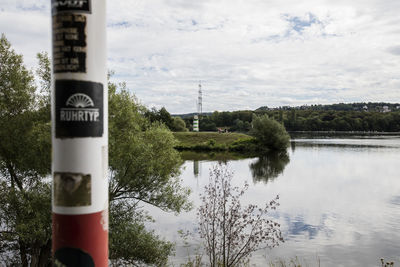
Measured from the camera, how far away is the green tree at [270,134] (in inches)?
2282

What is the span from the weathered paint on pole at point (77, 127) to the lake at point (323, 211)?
7.14m

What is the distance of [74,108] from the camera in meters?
2.89

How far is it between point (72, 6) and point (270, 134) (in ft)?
190

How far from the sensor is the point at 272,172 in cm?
3578

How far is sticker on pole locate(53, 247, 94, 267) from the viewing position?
2926 mm

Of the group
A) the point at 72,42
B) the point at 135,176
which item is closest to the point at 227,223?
the point at 135,176

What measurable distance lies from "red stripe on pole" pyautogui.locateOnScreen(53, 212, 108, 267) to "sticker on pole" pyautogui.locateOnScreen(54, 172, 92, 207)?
11 cm

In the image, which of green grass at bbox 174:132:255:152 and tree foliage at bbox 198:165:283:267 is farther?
green grass at bbox 174:132:255:152

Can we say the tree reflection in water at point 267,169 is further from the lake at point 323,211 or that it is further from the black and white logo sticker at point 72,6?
the black and white logo sticker at point 72,6

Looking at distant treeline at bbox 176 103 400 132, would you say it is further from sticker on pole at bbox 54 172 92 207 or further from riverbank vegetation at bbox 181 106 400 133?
sticker on pole at bbox 54 172 92 207

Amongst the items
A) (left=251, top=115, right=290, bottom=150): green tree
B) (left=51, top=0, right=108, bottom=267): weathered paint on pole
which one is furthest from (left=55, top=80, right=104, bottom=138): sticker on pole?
(left=251, top=115, right=290, bottom=150): green tree

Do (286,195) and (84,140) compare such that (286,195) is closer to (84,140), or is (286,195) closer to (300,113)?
(84,140)

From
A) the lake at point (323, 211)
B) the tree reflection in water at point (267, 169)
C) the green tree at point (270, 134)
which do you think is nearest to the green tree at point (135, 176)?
the lake at point (323, 211)

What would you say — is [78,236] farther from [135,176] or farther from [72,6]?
[135,176]
